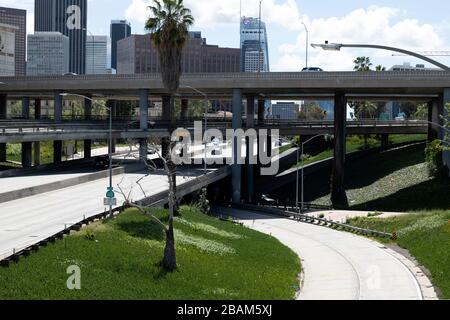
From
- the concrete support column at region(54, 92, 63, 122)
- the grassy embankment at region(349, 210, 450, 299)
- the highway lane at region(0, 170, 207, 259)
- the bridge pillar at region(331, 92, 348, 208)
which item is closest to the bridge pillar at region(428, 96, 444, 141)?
the bridge pillar at region(331, 92, 348, 208)

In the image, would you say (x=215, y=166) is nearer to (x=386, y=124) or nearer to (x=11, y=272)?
(x=386, y=124)

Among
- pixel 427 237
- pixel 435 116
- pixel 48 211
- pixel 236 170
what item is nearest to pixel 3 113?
pixel 236 170

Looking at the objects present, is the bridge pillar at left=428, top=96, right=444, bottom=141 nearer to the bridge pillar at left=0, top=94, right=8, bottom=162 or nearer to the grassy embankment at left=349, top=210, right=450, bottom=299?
Result: the grassy embankment at left=349, top=210, right=450, bottom=299

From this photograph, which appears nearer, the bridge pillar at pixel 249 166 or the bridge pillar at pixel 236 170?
the bridge pillar at pixel 236 170

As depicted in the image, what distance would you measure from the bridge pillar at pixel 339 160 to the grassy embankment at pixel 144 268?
32.2 m

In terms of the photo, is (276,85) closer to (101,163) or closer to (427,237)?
(101,163)

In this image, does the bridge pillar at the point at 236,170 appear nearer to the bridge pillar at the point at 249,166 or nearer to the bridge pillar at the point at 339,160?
the bridge pillar at the point at 249,166

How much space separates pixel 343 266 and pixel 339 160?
35.5 metres

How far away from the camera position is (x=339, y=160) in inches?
2842

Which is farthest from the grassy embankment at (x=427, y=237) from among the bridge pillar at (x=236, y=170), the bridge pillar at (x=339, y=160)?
the bridge pillar at (x=236, y=170)

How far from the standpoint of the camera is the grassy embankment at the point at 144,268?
22.5m

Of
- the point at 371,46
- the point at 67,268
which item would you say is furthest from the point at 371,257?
the point at 371,46

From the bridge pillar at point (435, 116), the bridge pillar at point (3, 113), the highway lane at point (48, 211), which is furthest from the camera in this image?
the bridge pillar at point (3, 113)

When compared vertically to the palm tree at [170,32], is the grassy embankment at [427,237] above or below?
below
